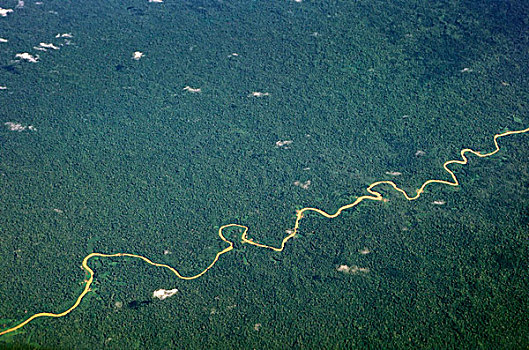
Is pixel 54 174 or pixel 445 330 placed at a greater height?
pixel 445 330

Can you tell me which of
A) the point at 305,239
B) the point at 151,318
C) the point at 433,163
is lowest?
the point at 151,318

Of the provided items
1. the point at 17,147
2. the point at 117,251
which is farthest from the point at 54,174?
the point at 117,251

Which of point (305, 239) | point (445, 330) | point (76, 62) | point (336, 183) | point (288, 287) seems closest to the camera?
point (445, 330)

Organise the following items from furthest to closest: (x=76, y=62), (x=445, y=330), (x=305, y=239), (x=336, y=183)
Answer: (x=76, y=62)
(x=336, y=183)
(x=305, y=239)
(x=445, y=330)

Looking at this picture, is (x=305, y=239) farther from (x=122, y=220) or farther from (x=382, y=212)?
(x=122, y=220)

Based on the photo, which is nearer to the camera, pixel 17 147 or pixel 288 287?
pixel 288 287

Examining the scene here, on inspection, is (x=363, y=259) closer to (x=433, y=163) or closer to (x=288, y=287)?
(x=288, y=287)

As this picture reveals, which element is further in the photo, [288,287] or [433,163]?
[433,163]

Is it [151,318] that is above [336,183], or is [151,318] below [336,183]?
below

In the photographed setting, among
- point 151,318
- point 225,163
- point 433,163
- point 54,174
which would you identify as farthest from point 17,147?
point 433,163
